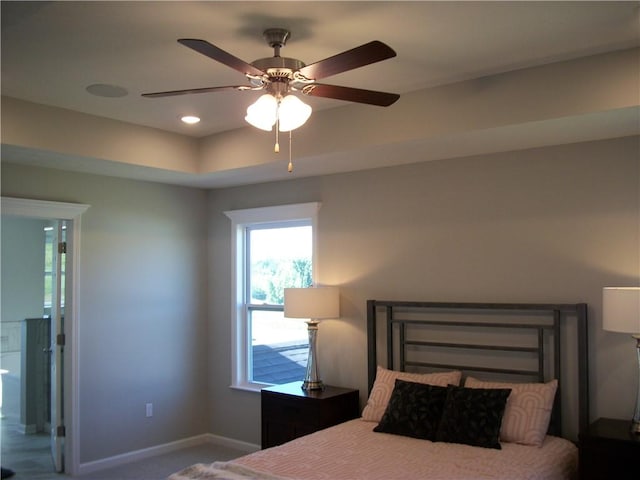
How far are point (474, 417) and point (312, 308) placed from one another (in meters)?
1.49

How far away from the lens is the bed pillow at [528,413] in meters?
3.34

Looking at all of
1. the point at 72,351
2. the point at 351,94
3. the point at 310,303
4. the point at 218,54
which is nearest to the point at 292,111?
the point at 351,94

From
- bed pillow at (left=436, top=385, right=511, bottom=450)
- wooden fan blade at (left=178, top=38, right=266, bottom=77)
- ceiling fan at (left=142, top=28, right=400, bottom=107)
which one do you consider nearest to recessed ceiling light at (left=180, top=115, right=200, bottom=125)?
ceiling fan at (left=142, top=28, right=400, bottom=107)

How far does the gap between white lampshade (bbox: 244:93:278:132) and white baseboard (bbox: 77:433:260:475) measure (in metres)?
3.50

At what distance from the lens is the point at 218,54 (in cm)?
221

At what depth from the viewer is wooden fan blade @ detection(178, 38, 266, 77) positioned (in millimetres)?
2076

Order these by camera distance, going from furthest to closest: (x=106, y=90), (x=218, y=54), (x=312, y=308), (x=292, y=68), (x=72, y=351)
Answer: (x=72, y=351) → (x=312, y=308) → (x=106, y=90) → (x=292, y=68) → (x=218, y=54)

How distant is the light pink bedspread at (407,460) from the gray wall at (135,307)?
2125 millimetres

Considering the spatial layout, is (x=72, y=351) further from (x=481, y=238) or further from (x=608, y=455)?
(x=608, y=455)

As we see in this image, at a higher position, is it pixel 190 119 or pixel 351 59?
pixel 190 119

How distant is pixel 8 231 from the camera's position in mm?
6414

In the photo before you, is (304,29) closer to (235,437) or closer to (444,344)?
(444,344)

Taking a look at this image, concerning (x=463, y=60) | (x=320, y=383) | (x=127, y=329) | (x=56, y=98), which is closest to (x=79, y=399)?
(x=127, y=329)

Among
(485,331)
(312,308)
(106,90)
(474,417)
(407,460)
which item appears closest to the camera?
(407,460)
